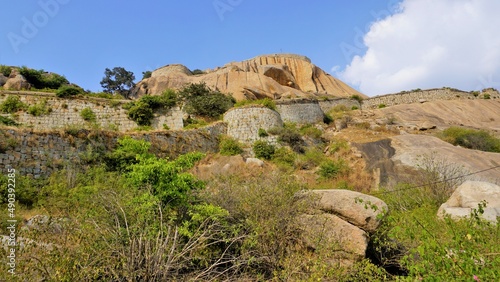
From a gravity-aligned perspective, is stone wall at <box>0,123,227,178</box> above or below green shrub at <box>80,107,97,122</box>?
below

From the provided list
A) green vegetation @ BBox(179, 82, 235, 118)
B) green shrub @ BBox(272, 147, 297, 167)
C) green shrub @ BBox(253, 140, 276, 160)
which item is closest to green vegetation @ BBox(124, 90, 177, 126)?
green vegetation @ BBox(179, 82, 235, 118)

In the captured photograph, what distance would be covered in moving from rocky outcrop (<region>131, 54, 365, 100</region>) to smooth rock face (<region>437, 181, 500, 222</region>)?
64.8ft

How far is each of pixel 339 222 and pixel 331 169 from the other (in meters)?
8.64

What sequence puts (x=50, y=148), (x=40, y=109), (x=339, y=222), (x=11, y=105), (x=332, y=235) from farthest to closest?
(x=40, y=109) → (x=11, y=105) → (x=50, y=148) → (x=339, y=222) → (x=332, y=235)

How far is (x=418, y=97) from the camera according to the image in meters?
34.1

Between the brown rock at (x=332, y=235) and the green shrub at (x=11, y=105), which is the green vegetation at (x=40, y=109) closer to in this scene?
the green shrub at (x=11, y=105)

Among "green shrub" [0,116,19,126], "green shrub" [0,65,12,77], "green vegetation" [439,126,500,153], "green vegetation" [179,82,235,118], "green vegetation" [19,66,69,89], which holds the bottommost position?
"green vegetation" [439,126,500,153]

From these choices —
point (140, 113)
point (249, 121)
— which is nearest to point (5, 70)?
point (140, 113)

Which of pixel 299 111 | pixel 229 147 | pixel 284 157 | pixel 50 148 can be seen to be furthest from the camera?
pixel 299 111

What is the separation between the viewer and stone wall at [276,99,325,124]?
2292 cm

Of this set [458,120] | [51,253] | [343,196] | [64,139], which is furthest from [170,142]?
[458,120]

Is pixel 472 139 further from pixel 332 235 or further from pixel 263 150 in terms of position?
pixel 332 235

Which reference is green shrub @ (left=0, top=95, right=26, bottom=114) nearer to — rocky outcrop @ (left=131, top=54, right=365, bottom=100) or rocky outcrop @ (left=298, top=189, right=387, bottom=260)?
rocky outcrop @ (left=131, top=54, right=365, bottom=100)

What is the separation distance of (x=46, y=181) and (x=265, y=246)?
8268mm
